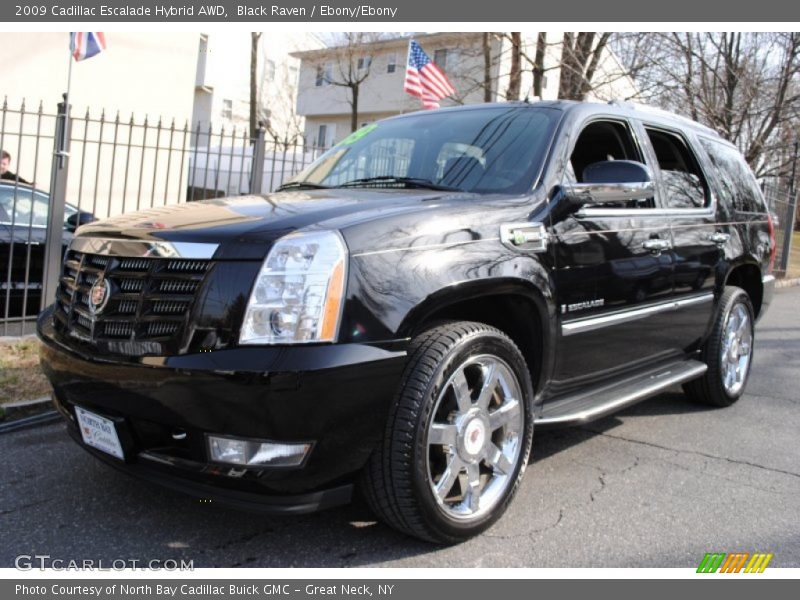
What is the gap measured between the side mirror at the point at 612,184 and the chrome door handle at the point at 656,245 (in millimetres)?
452

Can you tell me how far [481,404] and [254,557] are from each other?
1.07m

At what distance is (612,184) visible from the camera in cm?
343

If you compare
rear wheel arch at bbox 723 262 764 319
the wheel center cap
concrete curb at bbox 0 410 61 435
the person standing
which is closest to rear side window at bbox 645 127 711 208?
rear wheel arch at bbox 723 262 764 319

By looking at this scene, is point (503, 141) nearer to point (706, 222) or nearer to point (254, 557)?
point (706, 222)

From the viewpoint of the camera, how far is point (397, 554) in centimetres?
272

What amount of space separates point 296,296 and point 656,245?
2397 millimetres

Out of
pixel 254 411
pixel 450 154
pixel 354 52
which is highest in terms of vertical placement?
pixel 354 52

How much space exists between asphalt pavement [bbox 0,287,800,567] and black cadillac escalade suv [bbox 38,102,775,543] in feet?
0.79

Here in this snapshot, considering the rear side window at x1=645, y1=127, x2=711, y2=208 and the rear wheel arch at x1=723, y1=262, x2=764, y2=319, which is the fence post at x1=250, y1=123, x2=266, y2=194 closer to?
the rear side window at x1=645, y1=127, x2=711, y2=208

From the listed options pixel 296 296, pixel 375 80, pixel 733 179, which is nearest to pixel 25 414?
pixel 296 296

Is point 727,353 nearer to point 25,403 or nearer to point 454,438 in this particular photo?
point 454,438

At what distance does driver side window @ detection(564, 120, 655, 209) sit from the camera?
3.67 m

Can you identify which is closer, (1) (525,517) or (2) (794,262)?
(1) (525,517)

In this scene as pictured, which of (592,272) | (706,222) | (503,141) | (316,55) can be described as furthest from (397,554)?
(316,55)
